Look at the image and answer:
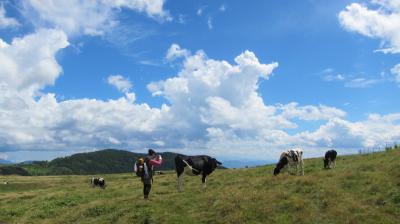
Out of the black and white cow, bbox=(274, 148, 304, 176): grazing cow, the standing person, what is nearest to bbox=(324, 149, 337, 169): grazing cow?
bbox=(274, 148, 304, 176): grazing cow

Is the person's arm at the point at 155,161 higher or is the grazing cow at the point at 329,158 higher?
the grazing cow at the point at 329,158

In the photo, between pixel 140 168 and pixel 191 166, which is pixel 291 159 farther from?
pixel 140 168

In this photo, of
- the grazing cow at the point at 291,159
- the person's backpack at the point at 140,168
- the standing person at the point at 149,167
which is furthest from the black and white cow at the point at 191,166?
the grazing cow at the point at 291,159

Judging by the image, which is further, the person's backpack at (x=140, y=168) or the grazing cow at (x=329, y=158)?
the grazing cow at (x=329, y=158)

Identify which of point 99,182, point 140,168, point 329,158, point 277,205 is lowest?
point 99,182

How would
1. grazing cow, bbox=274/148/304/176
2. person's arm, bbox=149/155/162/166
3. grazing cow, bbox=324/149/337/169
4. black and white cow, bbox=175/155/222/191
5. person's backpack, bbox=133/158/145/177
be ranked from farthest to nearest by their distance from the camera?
grazing cow, bbox=324/149/337/169
grazing cow, bbox=274/148/304/176
black and white cow, bbox=175/155/222/191
person's arm, bbox=149/155/162/166
person's backpack, bbox=133/158/145/177

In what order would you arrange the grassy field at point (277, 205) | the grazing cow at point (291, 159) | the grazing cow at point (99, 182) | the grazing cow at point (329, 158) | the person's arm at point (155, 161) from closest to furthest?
the grassy field at point (277, 205)
the person's arm at point (155, 161)
the grazing cow at point (291, 159)
the grazing cow at point (329, 158)
the grazing cow at point (99, 182)

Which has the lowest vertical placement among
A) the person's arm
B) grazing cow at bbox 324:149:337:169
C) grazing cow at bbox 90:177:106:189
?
grazing cow at bbox 90:177:106:189

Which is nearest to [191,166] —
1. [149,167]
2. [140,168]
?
[149,167]

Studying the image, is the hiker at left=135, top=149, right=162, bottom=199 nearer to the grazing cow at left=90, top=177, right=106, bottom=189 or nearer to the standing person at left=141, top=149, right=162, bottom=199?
the standing person at left=141, top=149, right=162, bottom=199

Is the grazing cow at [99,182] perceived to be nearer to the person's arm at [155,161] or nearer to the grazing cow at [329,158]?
the grazing cow at [329,158]

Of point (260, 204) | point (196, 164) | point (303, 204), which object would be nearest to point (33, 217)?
point (196, 164)

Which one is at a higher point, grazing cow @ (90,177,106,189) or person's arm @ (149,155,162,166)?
person's arm @ (149,155,162,166)

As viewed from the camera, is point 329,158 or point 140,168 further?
point 329,158
